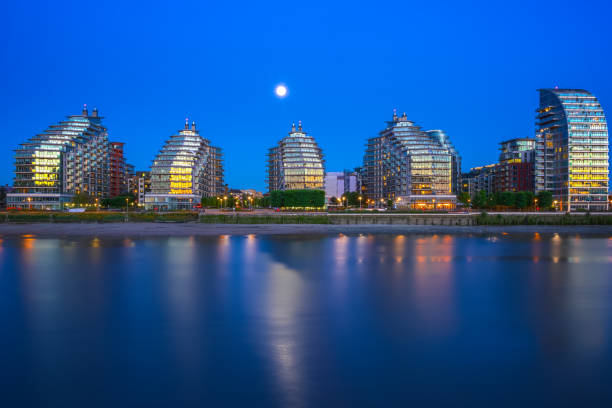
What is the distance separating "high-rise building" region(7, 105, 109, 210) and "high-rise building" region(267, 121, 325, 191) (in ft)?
259

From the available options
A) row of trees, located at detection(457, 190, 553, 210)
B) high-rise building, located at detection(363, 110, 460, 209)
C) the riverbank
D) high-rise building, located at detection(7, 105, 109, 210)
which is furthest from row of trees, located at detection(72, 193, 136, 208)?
row of trees, located at detection(457, 190, 553, 210)

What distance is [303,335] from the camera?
14297 millimetres

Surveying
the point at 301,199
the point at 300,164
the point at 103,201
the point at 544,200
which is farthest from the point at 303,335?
the point at 103,201

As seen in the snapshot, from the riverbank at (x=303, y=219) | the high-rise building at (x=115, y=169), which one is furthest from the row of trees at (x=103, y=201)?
the riverbank at (x=303, y=219)

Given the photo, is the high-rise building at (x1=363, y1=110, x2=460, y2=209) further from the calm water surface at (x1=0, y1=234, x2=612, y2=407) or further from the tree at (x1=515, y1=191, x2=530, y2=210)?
the calm water surface at (x1=0, y1=234, x2=612, y2=407)

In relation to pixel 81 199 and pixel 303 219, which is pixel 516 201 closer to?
pixel 303 219

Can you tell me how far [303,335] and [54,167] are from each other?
161 m

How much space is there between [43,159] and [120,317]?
15709 cm

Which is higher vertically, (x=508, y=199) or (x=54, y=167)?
(x=54, y=167)

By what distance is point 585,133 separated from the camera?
146250 millimetres

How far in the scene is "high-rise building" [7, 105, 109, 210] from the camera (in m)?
145

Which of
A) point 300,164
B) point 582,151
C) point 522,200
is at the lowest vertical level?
point 522,200

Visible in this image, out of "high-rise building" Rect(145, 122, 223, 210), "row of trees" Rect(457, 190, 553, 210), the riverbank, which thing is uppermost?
"high-rise building" Rect(145, 122, 223, 210)

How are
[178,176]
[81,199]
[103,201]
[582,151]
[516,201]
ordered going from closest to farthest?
[516,201] → [178,176] → [582,151] → [81,199] → [103,201]
